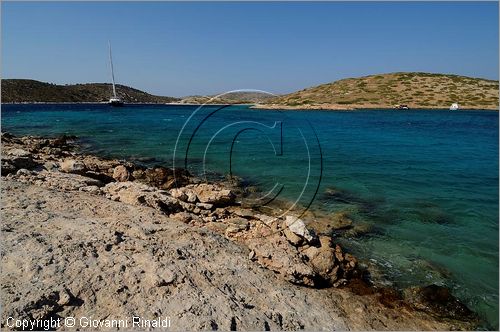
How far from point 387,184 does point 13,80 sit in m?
205

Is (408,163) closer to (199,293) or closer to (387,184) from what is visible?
(387,184)

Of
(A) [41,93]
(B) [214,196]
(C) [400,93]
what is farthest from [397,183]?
(A) [41,93]

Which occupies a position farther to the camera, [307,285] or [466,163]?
[466,163]

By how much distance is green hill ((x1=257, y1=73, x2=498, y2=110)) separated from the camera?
80.2m

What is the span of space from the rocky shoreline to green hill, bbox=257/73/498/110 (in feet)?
259

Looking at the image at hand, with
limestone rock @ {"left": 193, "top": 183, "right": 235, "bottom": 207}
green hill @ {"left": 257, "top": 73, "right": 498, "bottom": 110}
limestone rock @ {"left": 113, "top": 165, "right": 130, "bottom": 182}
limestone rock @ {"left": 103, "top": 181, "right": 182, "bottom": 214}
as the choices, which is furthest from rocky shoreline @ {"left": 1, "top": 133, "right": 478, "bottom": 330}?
green hill @ {"left": 257, "top": 73, "right": 498, "bottom": 110}

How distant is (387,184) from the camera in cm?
1912

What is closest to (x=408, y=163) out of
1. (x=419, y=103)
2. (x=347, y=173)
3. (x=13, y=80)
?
(x=347, y=173)

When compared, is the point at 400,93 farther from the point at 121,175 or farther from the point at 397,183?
the point at 121,175

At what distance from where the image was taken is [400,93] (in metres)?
90.3

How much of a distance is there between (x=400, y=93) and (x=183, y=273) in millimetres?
95892

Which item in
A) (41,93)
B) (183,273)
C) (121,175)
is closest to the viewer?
(183,273)

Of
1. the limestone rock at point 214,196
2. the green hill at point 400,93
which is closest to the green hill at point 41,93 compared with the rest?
the green hill at point 400,93

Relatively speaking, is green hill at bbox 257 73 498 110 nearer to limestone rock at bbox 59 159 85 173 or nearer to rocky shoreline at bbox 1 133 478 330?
limestone rock at bbox 59 159 85 173
